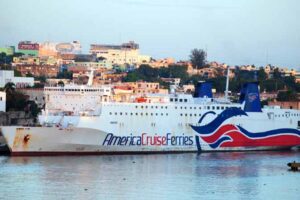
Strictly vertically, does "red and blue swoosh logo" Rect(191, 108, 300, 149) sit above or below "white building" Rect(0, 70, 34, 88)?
below

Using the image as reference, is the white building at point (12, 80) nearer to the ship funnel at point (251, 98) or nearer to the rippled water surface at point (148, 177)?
the ship funnel at point (251, 98)

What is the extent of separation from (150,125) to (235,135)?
14.2 ft

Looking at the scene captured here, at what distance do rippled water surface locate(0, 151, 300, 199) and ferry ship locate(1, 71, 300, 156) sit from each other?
2.94 feet

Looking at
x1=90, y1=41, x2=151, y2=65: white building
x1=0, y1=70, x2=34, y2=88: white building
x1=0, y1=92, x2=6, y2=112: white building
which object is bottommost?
x1=0, y1=92, x2=6, y2=112: white building

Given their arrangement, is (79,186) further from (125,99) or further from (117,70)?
(117,70)

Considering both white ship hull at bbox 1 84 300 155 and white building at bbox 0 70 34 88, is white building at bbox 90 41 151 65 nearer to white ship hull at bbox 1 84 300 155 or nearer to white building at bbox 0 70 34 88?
white building at bbox 0 70 34 88

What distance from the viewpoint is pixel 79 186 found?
36.1m

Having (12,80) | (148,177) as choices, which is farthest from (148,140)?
(12,80)

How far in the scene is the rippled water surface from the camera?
115 feet

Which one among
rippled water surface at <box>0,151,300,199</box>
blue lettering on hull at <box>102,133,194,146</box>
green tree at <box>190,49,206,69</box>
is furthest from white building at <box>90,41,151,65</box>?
rippled water surface at <box>0,151,300,199</box>

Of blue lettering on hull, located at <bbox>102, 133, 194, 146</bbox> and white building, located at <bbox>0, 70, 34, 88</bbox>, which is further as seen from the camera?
white building, located at <bbox>0, 70, 34, 88</bbox>

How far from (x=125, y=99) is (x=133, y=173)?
9.00 meters

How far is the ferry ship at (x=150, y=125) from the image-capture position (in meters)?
45.0

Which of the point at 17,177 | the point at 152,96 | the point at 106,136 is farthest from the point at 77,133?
the point at 17,177
